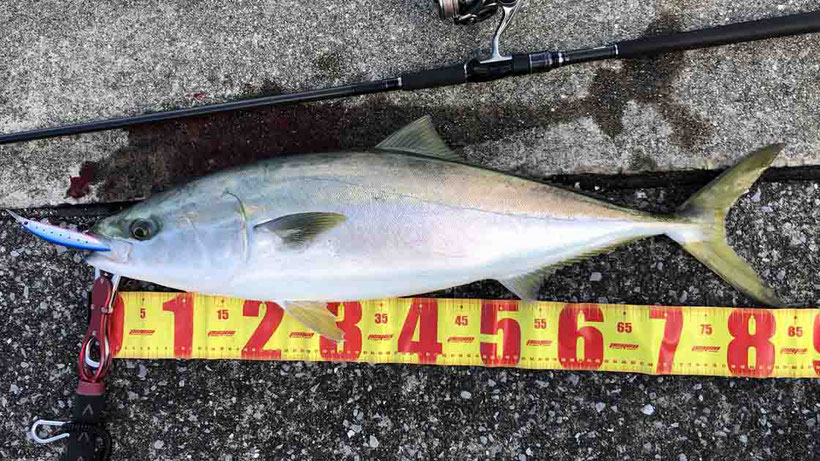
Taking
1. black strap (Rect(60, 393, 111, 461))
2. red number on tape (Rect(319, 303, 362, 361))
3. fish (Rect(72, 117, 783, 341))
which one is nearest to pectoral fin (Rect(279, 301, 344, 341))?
fish (Rect(72, 117, 783, 341))

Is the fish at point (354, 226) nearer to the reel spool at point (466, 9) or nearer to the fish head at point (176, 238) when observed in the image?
the fish head at point (176, 238)

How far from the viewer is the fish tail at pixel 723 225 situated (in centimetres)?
220

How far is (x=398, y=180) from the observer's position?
6.75 ft

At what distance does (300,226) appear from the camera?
6.53ft

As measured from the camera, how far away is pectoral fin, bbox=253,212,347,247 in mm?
1991

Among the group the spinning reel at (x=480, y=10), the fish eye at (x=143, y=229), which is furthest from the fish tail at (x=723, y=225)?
the fish eye at (x=143, y=229)

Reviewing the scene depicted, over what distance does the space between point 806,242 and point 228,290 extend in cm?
259

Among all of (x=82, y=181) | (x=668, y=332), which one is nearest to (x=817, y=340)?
(x=668, y=332)

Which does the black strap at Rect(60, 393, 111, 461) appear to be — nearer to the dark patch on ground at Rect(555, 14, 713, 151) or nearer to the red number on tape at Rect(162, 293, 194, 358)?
the red number on tape at Rect(162, 293, 194, 358)

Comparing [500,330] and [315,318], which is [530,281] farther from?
[315,318]

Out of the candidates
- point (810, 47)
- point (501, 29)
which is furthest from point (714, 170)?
point (501, 29)

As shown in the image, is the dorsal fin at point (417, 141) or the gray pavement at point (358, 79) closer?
the dorsal fin at point (417, 141)

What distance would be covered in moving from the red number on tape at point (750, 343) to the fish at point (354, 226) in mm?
579

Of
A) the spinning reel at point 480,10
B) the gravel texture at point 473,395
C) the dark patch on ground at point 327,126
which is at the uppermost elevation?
the spinning reel at point 480,10
